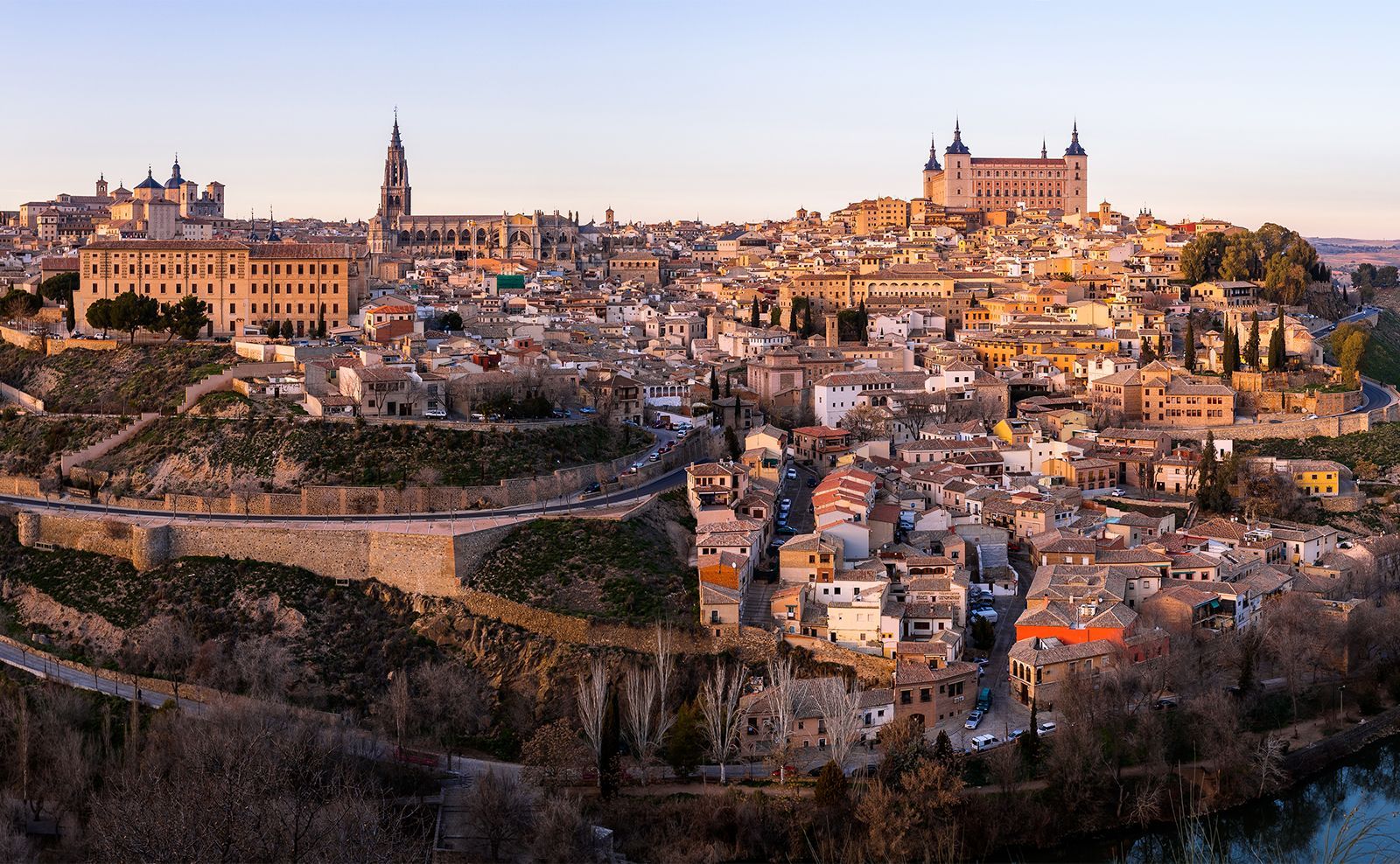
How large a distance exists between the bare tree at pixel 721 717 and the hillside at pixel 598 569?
1474 millimetres

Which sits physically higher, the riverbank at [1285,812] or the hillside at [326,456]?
the hillside at [326,456]

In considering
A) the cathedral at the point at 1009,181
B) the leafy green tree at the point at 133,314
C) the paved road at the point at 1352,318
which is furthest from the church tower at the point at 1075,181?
the leafy green tree at the point at 133,314

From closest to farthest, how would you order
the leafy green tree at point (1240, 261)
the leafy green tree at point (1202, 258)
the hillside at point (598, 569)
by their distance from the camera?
the hillside at point (598, 569), the leafy green tree at point (1240, 261), the leafy green tree at point (1202, 258)

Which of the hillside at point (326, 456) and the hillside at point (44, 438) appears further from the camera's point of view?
the hillside at point (44, 438)

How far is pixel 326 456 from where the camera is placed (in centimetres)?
2223

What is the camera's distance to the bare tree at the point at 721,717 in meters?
16.5

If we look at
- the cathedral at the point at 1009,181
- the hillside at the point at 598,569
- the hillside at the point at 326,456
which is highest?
the cathedral at the point at 1009,181

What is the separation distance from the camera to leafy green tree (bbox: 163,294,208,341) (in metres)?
28.3

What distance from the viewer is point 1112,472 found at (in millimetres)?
25516

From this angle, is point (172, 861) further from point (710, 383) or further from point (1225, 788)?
point (710, 383)

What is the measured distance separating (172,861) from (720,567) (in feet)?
28.3

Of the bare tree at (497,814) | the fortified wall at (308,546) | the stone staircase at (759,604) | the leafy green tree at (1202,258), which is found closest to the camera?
the bare tree at (497,814)

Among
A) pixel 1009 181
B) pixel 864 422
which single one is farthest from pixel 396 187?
pixel 864 422

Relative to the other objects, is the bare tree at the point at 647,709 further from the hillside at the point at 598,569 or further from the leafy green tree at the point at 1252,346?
the leafy green tree at the point at 1252,346
